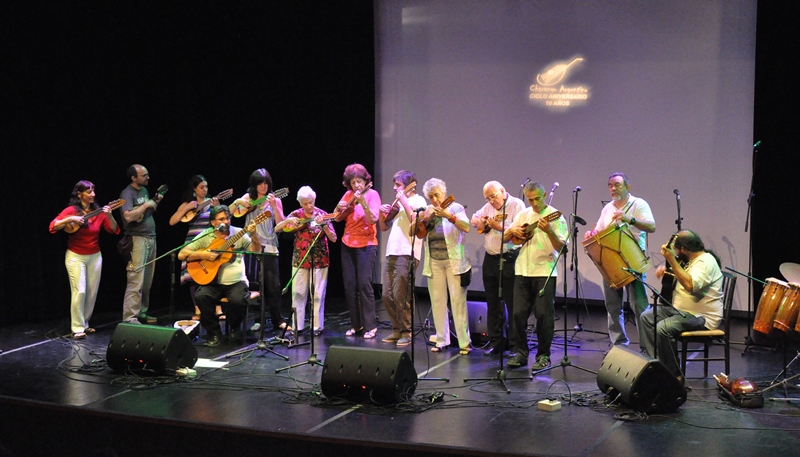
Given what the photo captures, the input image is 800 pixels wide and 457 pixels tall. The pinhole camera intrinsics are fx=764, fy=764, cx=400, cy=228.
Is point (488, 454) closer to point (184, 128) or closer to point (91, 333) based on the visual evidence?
point (91, 333)

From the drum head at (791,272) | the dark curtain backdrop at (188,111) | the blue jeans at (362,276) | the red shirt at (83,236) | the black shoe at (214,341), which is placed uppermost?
the dark curtain backdrop at (188,111)

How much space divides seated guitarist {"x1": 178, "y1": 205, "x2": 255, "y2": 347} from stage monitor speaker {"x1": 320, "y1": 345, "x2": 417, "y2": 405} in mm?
2290

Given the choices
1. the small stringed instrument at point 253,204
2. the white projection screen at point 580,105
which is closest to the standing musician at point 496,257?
the white projection screen at point 580,105

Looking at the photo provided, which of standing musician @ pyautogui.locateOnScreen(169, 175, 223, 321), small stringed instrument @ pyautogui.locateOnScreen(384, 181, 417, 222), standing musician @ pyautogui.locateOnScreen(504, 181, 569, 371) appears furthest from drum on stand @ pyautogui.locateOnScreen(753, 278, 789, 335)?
standing musician @ pyautogui.locateOnScreen(169, 175, 223, 321)

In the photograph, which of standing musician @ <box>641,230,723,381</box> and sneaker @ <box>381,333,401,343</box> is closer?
standing musician @ <box>641,230,723,381</box>

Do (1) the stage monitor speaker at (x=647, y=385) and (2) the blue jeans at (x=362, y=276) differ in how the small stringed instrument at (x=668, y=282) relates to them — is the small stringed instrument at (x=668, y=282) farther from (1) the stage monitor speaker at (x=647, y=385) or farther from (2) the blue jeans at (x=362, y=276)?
(2) the blue jeans at (x=362, y=276)

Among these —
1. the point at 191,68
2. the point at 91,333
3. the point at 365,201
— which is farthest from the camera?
the point at 191,68

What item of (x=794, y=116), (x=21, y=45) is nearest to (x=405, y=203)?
(x=794, y=116)

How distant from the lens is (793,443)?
4.32 meters

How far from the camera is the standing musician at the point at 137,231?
786 cm

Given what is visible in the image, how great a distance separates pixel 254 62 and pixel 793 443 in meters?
7.04

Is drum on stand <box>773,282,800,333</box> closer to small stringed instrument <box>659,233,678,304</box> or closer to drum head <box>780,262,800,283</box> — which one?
drum head <box>780,262,800,283</box>

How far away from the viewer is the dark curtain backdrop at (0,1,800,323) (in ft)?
24.5

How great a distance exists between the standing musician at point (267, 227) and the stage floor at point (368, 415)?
118 cm
